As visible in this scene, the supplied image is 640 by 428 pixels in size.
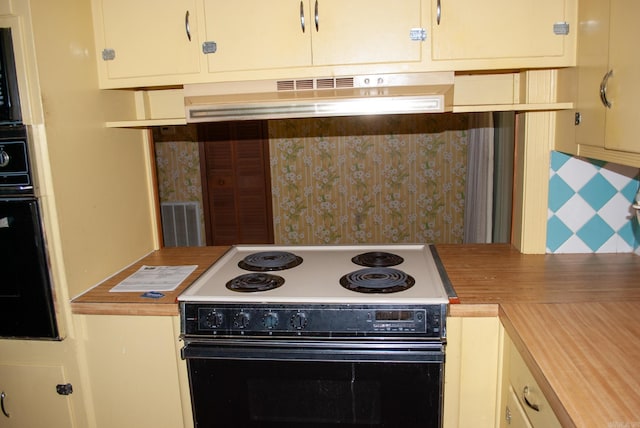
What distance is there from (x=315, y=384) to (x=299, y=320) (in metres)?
0.23

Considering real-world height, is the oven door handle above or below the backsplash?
below

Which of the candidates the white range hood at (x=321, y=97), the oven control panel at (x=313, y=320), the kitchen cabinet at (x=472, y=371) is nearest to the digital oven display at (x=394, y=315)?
the oven control panel at (x=313, y=320)

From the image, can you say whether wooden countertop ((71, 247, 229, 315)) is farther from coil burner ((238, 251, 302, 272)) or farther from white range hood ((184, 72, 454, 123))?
white range hood ((184, 72, 454, 123))

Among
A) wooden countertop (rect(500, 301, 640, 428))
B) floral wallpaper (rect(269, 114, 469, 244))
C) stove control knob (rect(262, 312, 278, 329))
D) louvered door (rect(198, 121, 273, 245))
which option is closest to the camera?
wooden countertop (rect(500, 301, 640, 428))

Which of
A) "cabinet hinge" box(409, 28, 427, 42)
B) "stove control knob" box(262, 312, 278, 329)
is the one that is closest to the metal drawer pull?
"stove control knob" box(262, 312, 278, 329)

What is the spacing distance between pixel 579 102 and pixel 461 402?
111 centimetres

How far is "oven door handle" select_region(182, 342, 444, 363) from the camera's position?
166cm

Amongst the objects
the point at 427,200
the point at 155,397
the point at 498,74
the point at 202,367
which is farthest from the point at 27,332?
the point at 427,200

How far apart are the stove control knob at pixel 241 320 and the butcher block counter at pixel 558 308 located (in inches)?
8.6

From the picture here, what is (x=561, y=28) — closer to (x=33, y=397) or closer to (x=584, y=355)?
(x=584, y=355)

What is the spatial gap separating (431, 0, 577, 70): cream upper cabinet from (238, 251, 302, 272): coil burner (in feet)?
3.21

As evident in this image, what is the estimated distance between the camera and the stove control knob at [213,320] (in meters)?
1.74

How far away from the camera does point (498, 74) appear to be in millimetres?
2084

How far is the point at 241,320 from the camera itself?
1731mm
